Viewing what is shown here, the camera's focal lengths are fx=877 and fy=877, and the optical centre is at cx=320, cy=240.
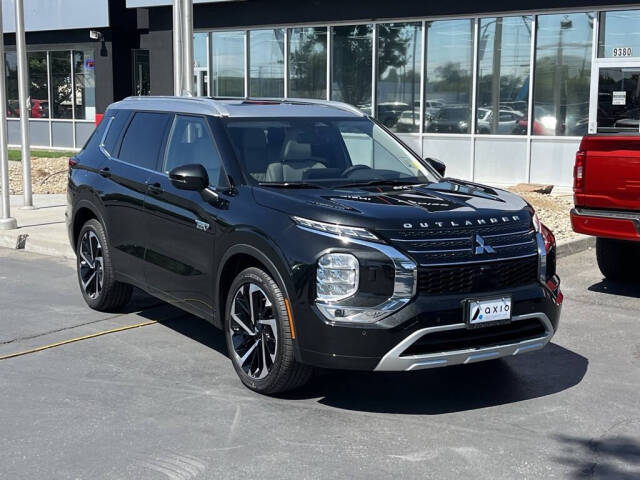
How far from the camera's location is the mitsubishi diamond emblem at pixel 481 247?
17.0 feet

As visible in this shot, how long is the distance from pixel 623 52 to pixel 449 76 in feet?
12.1

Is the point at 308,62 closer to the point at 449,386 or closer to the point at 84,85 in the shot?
the point at 84,85

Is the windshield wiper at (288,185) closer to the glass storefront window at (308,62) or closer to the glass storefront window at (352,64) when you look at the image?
the glass storefront window at (352,64)

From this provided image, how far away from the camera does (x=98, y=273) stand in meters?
7.72

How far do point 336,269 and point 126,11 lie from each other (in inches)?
921

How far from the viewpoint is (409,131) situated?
19.4 metres

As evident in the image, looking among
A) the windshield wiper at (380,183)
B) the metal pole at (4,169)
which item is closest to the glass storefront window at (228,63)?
the metal pole at (4,169)

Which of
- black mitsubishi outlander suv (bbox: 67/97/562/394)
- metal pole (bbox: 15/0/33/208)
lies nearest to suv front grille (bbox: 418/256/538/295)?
black mitsubishi outlander suv (bbox: 67/97/562/394)

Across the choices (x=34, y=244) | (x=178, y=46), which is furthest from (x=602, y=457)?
(x=34, y=244)

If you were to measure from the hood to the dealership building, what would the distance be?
9032 mm

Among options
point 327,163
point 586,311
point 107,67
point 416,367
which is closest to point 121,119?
point 327,163

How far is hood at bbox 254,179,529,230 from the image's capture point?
5113 millimetres

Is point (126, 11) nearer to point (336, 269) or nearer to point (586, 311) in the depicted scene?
point (586, 311)

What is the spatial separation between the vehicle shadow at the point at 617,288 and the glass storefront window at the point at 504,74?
9.06 metres
